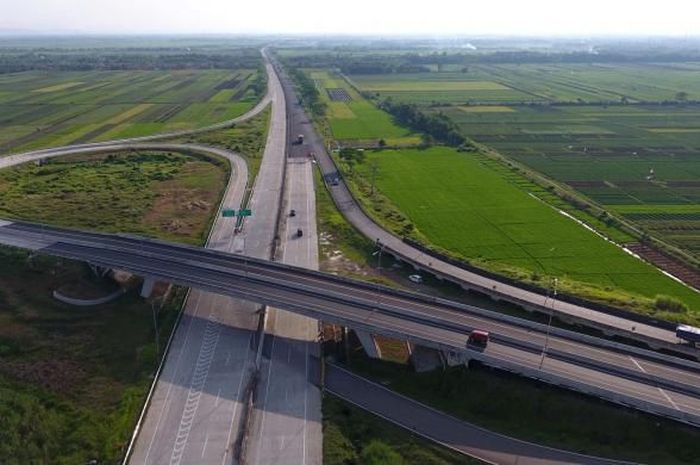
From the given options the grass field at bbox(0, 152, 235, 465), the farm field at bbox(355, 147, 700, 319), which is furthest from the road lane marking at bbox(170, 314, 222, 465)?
the farm field at bbox(355, 147, 700, 319)

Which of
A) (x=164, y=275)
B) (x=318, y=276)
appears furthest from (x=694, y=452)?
(x=164, y=275)

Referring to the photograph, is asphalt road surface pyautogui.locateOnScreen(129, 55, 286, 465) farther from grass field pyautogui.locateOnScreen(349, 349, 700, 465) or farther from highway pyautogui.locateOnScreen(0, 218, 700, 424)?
grass field pyautogui.locateOnScreen(349, 349, 700, 465)

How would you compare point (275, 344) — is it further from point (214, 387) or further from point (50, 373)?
point (50, 373)

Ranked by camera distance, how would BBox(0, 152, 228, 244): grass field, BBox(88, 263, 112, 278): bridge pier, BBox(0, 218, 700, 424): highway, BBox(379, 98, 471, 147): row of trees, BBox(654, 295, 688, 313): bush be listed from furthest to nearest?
BBox(379, 98, 471, 147): row of trees → BBox(0, 152, 228, 244): grass field → BBox(88, 263, 112, 278): bridge pier → BBox(654, 295, 688, 313): bush → BBox(0, 218, 700, 424): highway

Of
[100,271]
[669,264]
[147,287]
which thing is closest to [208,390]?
[147,287]

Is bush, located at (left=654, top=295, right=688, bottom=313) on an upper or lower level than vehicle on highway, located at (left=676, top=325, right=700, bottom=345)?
lower

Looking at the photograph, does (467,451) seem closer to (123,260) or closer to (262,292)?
(262,292)

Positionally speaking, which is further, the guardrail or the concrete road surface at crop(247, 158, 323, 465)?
the guardrail
